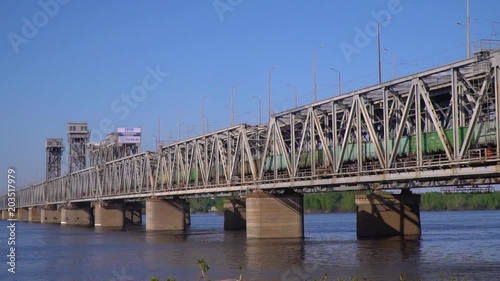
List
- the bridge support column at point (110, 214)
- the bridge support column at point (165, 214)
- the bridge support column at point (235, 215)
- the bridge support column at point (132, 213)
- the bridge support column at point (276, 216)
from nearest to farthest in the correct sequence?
the bridge support column at point (276, 216) < the bridge support column at point (165, 214) < the bridge support column at point (235, 215) < the bridge support column at point (110, 214) < the bridge support column at point (132, 213)

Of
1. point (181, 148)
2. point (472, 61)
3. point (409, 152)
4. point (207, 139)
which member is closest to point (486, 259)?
point (409, 152)

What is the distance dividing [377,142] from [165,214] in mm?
73881

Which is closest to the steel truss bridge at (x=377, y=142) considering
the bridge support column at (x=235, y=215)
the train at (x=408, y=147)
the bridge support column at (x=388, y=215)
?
the train at (x=408, y=147)

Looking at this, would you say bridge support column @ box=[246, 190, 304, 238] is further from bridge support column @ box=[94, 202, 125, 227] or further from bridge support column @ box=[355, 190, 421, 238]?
bridge support column @ box=[94, 202, 125, 227]

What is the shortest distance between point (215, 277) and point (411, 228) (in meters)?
44.2

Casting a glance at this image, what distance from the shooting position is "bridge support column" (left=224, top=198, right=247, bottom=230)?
13712cm

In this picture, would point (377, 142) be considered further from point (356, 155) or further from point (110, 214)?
point (110, 214)

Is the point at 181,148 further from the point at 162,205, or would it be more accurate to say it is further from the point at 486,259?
the point at 486,259

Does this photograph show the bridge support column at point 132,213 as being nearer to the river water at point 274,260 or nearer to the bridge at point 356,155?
the bridge at point 356,155

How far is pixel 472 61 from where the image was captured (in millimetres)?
53594

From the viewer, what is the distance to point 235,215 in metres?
137

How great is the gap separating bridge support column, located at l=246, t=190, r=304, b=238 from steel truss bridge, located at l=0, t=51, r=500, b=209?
1742mm

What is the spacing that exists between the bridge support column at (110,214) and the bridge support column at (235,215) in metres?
37.9

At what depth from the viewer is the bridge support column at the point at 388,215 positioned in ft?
286
